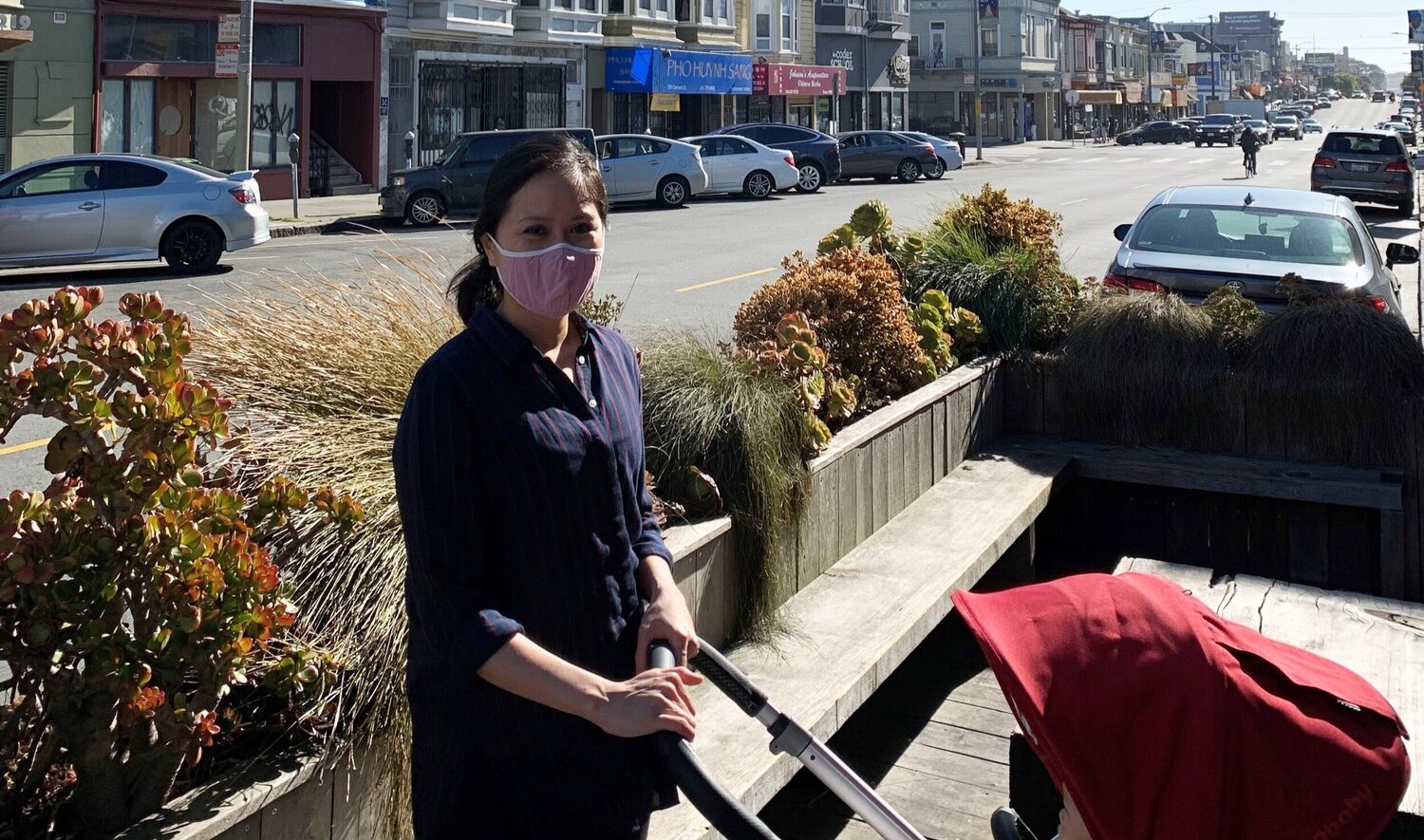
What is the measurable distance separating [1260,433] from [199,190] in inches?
537

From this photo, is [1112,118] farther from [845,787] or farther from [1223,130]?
[845,787]

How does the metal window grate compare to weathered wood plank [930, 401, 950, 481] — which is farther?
the metal window grate

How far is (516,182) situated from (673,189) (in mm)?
27752

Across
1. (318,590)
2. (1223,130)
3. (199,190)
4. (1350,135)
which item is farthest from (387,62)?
(1223,130)

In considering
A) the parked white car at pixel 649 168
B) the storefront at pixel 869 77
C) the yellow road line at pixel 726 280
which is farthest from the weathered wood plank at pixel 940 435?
the storefront at pixel 869 77

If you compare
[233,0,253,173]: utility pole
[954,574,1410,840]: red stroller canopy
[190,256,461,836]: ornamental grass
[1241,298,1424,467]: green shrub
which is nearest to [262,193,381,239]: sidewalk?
[233,0,253,173]: utility pole

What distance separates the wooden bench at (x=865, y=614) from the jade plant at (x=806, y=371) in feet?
1.77

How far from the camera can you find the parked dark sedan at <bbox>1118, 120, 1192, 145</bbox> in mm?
78438

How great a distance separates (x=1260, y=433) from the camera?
728 centimetres

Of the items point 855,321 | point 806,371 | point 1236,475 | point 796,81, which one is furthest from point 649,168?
point 796,81

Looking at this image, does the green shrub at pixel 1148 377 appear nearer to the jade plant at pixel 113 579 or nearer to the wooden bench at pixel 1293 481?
the wooden bench at pixel 1293 481

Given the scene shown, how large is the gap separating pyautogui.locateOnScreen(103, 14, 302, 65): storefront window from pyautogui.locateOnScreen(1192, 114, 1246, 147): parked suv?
56.3 metres

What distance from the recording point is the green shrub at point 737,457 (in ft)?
15.9

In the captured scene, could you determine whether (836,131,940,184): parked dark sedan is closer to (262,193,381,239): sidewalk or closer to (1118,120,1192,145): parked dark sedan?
(262,193,381,239): sidewalk
